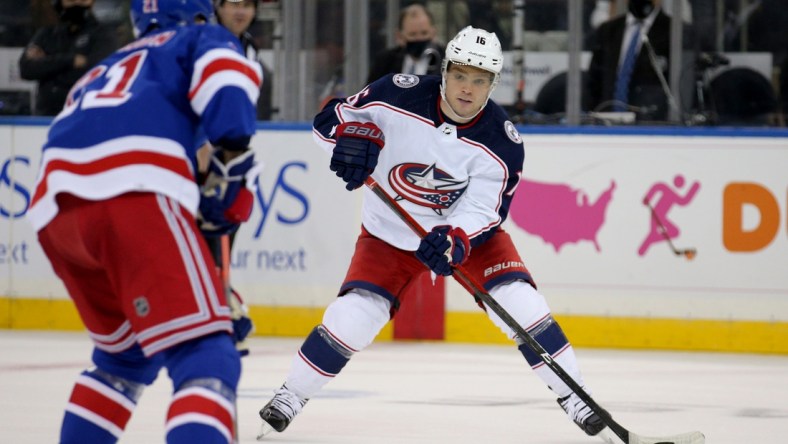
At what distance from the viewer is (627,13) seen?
7352mm

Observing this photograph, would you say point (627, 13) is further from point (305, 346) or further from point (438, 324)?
point (305, 346)

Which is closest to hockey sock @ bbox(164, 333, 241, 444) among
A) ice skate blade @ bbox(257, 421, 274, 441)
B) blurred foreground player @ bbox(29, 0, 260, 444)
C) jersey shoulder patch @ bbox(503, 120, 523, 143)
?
blurred foreground player @ bbox(29, 0, 260, 444)

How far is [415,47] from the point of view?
7.38 metres

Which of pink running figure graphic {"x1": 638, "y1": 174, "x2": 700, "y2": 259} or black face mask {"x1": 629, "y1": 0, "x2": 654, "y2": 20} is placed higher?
black face mask {"x1": 629, "y1": 0, "x2": 654, "y2": 20}

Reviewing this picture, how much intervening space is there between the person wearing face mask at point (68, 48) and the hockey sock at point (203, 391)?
16.4 ft

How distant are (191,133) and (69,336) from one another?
182 inches

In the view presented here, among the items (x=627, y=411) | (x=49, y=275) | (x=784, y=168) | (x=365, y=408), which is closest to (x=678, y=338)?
(x=784, y=168)

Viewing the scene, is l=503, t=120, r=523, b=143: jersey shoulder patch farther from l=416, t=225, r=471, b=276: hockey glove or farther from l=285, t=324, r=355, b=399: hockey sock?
l=285, t=324, r=355, b=399: hockey sock

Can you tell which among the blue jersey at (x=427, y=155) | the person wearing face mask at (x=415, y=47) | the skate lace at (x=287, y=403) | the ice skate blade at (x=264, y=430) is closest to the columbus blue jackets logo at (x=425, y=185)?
the blue jersey at (x=427, y=155)

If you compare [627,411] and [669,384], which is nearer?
[627,411]

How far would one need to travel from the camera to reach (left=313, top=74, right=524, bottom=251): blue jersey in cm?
438

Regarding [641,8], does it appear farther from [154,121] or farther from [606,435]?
[154,121]

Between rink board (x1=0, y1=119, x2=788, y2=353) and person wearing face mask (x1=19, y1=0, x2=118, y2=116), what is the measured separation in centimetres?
96

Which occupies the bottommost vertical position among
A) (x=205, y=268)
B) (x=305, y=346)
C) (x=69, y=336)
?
(x=69, y=336)
